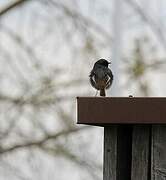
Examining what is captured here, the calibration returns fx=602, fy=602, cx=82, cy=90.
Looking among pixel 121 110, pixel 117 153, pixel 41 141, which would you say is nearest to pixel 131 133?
pixel 117 153

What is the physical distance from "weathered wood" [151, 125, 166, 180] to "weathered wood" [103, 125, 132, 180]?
13 centimetres

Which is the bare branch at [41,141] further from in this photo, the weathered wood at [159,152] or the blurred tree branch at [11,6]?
the weathered wood at [159,152]

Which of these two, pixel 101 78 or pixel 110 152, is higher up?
pixel 101 78

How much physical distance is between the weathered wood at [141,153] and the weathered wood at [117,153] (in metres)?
0.05

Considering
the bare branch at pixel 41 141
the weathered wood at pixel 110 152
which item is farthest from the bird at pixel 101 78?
the bare branch at pixel 41 141

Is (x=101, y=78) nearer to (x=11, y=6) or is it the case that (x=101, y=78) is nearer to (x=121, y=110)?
(x=121, y=110)

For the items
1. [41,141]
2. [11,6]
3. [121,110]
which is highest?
[11,6]

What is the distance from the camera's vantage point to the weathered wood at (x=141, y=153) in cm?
151

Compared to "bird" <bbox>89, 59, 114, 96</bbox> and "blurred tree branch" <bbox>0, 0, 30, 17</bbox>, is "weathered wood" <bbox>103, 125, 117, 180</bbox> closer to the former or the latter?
"bird" <bbox>89, 59, 114, 96</bbox>

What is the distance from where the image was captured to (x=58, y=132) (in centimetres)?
366

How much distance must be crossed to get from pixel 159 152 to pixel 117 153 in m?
0.16

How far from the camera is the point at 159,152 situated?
4.78 ft

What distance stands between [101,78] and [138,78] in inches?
83.5

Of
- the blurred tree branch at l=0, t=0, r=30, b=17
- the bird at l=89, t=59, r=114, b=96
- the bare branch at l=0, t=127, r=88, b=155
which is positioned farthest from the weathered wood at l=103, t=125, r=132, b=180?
the blurred tree branch at l=0, t=0, r=30, b=17
